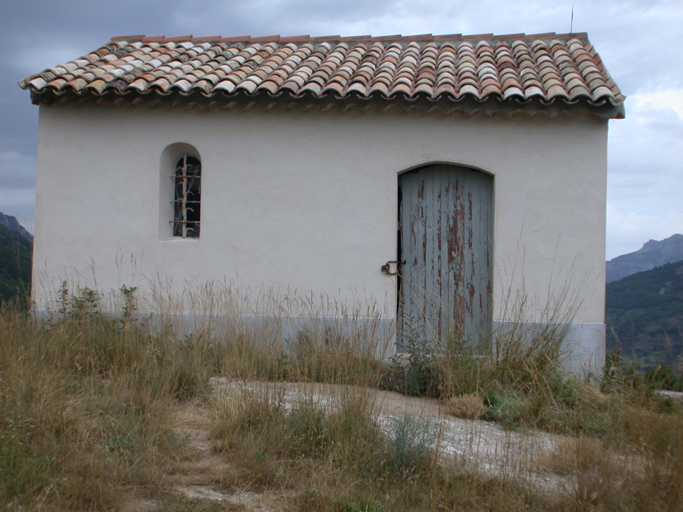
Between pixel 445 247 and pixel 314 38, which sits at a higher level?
pixel 314 38

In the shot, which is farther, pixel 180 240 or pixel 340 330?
pixel 180 240

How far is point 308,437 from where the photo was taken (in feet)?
12.4

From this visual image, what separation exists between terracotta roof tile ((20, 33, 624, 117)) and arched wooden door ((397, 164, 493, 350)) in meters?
1.02

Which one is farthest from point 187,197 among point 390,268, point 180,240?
point 390,268

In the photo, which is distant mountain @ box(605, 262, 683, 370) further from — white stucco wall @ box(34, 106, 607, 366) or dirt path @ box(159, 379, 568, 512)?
white stucco wall @ box(34, 106, 607, 366)

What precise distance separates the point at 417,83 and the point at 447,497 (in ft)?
17.3

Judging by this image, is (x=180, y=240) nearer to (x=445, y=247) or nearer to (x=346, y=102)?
(x=346, y=102)

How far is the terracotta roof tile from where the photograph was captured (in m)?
6.49

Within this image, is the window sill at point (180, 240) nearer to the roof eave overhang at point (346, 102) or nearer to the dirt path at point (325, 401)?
the roof eave overhang at point (346, 102)

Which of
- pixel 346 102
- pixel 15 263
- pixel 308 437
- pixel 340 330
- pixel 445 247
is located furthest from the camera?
pixel 15 263

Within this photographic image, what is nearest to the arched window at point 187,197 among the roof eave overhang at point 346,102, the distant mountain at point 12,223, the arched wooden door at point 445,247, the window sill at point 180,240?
the window sill at point 180,240

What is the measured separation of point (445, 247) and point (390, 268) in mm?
812

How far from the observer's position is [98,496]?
3.11m

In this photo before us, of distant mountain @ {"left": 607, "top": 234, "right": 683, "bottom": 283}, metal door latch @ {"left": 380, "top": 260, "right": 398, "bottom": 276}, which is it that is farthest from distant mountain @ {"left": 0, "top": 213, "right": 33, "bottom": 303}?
distant mountain @ {"left": 607, "top": 234, "right": 683, "bottom": 283}
